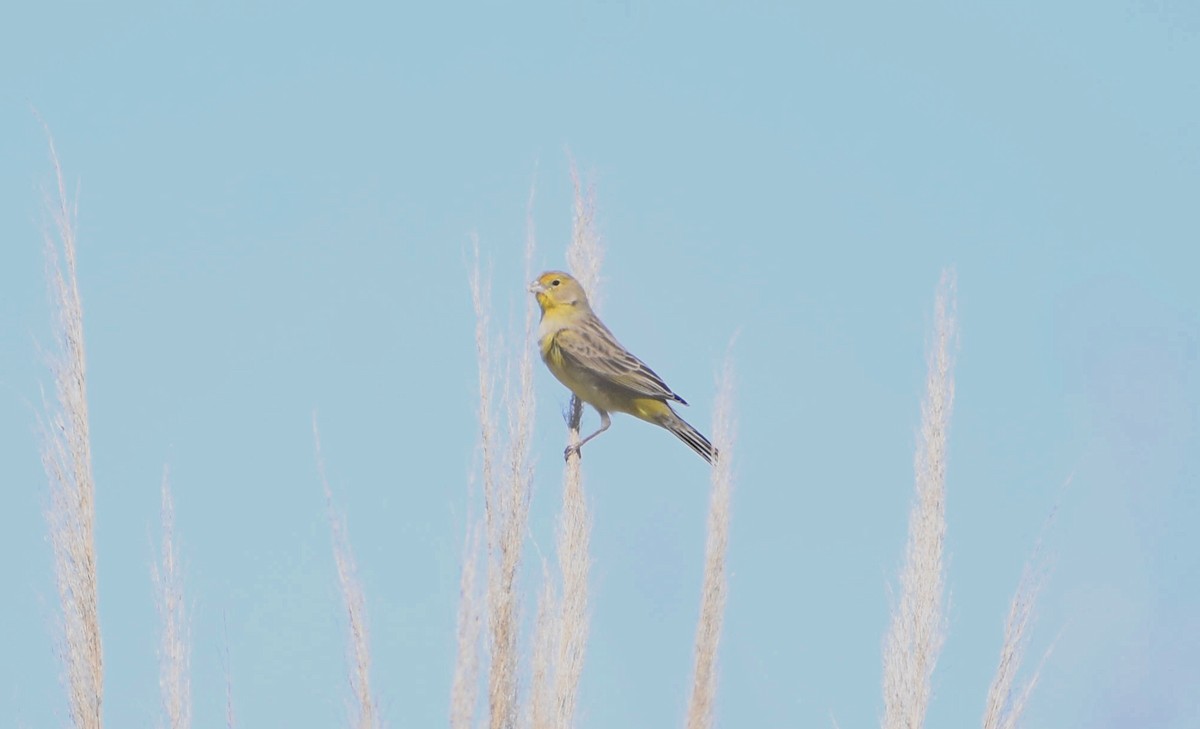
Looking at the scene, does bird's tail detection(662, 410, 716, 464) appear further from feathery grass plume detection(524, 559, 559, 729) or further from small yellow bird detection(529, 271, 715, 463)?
feathery grass plume detection(524, 559, 559, 729)

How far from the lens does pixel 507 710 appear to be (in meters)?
3.25

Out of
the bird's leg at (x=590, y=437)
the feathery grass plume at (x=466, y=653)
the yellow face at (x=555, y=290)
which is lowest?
the feathery grass plume at (x=466, y=653)

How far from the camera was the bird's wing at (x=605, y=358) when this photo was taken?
18.3 ft

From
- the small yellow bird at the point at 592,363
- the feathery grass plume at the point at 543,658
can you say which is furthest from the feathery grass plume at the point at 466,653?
the small yellow bird at the point at 592,363

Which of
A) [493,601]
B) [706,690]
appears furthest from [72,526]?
[706,690]

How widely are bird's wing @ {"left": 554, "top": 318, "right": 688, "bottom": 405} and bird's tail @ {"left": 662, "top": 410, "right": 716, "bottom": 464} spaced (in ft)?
0.43

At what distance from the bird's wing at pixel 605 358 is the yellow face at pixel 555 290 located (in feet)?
0.42

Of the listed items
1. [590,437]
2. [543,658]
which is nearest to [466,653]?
[543,658]

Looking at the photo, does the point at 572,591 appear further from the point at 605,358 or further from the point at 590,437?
the point at 605,358

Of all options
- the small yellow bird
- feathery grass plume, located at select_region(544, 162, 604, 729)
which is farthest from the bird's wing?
feathery grass plume, located at select_region(544, 162, 604, 729)

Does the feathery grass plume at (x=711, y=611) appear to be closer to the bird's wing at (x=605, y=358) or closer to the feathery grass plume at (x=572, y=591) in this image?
the feathery grass plume at (x=572, y=591)

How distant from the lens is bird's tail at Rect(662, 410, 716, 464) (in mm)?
5695

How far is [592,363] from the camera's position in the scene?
5566 millimetres

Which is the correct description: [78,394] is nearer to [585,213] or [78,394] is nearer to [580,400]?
[585,213]
